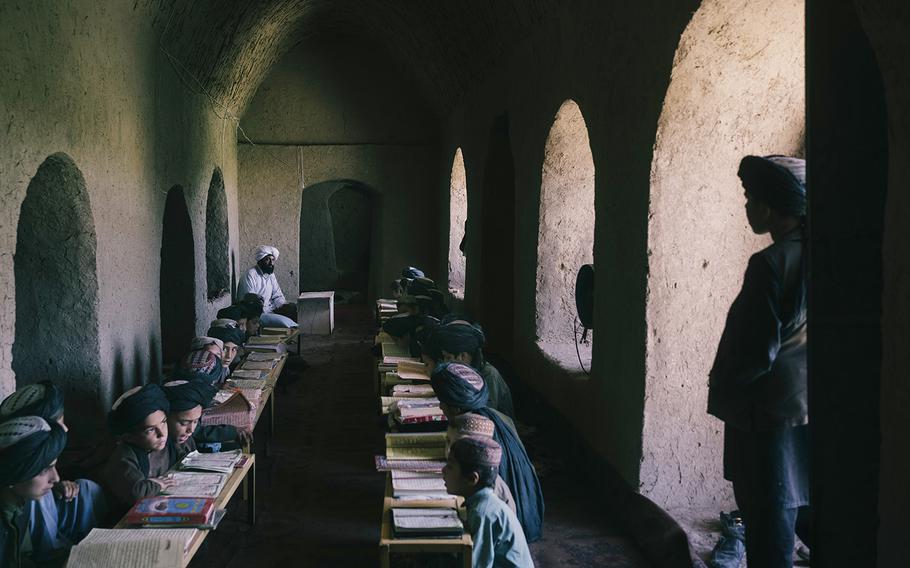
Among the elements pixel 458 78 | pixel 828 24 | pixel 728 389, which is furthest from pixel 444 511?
pixel 458 78

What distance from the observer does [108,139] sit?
6.56 metres

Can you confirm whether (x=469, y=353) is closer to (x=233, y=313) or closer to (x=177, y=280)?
(x=233, y=313)

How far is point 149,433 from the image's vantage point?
14.1ft

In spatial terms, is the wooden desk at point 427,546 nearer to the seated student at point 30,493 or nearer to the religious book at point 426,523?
the religious book at point 426,523

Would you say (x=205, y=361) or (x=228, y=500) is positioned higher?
(x=205, y=361)

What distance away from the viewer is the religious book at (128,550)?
10.6 feet

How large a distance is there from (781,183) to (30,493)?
3.27 meters

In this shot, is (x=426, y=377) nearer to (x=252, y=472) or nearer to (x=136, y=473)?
(x=252, y=472)

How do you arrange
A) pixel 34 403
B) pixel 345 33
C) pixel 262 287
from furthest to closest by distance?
1. pixel 345 33
2. pixel 262 287
3. pixel 34 403

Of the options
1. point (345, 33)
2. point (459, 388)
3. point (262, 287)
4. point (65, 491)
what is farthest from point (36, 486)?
point (345, 33)

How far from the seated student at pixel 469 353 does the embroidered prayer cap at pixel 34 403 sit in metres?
2.71

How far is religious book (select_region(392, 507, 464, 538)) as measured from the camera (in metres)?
3.60

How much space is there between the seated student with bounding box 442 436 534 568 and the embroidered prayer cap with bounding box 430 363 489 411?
1.13 meters

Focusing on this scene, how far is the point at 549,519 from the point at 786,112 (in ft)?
9.27
